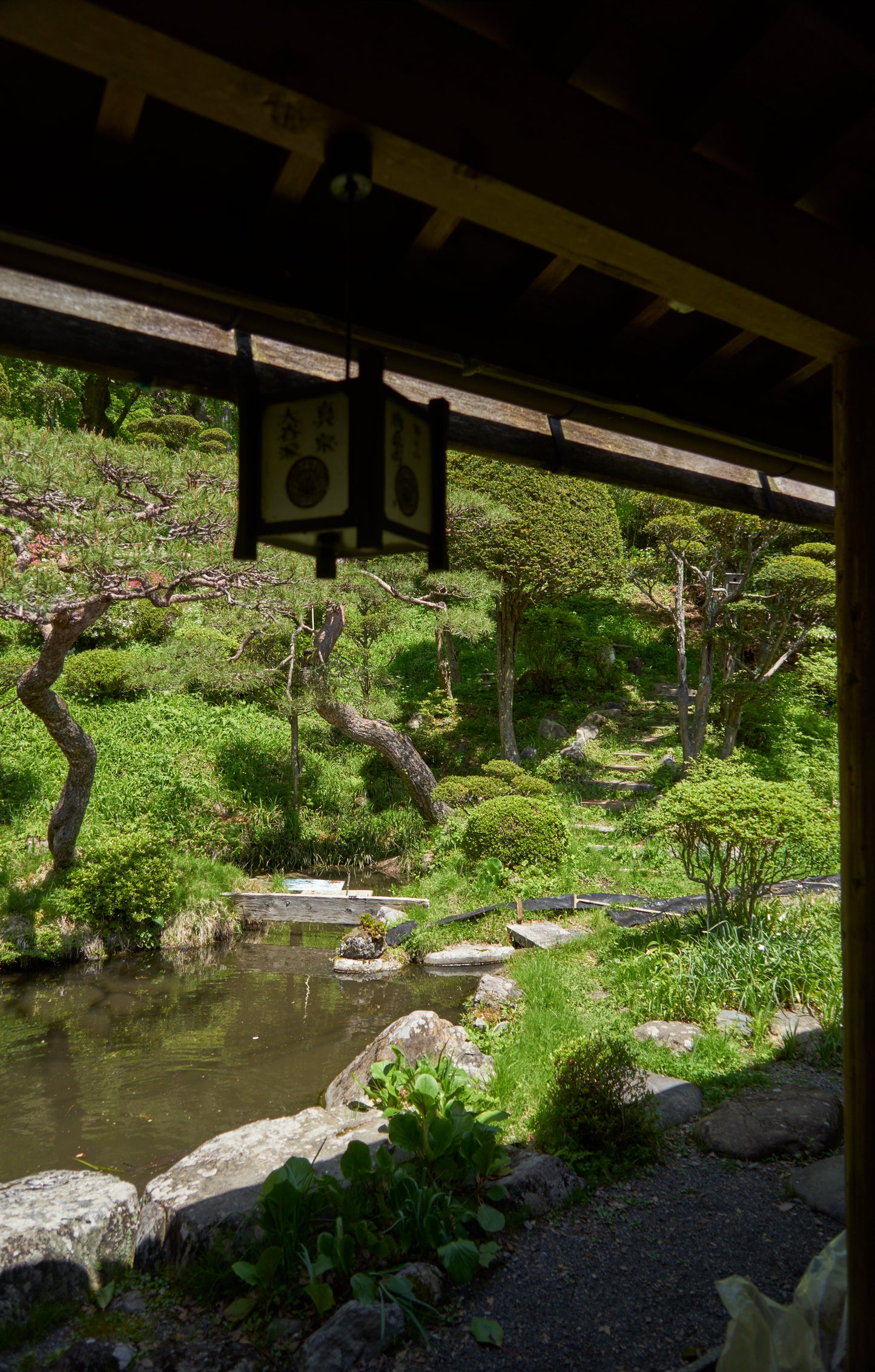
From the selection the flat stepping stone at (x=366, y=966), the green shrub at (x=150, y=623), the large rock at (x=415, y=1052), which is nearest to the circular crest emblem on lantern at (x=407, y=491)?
the large rock at (x=415, y=1052)

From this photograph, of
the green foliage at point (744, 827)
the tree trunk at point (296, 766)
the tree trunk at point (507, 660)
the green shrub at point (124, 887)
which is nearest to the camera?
the green foliage at point (744, 827)

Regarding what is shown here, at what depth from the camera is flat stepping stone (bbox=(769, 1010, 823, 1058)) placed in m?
4.59

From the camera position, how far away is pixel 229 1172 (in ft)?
11.6

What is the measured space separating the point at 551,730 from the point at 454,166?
13.2 metres

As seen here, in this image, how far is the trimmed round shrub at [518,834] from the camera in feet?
29.3

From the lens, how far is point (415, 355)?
2098 mm

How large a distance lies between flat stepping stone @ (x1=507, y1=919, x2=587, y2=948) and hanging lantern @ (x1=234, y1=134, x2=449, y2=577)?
20.1 feet

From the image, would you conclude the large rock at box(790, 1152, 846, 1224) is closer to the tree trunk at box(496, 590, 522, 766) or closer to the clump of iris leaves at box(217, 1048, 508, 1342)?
the clump of iris leaves at box(217, 1048, 508, 1342)

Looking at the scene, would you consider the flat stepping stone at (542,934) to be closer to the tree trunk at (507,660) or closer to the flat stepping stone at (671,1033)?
the flat stepping stone at (671,1033)

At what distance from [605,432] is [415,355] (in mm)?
946

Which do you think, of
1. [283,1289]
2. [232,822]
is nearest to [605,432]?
[283,1289]

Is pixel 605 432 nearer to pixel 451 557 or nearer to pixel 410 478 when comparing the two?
pixel 410 478

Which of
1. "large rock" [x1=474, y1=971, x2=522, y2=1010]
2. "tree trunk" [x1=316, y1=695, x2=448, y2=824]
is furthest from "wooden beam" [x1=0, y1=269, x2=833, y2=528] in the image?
"tree trunk" [x1=316, y1=695, x2=448, y2=824]

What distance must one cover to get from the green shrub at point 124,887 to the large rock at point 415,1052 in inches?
148
